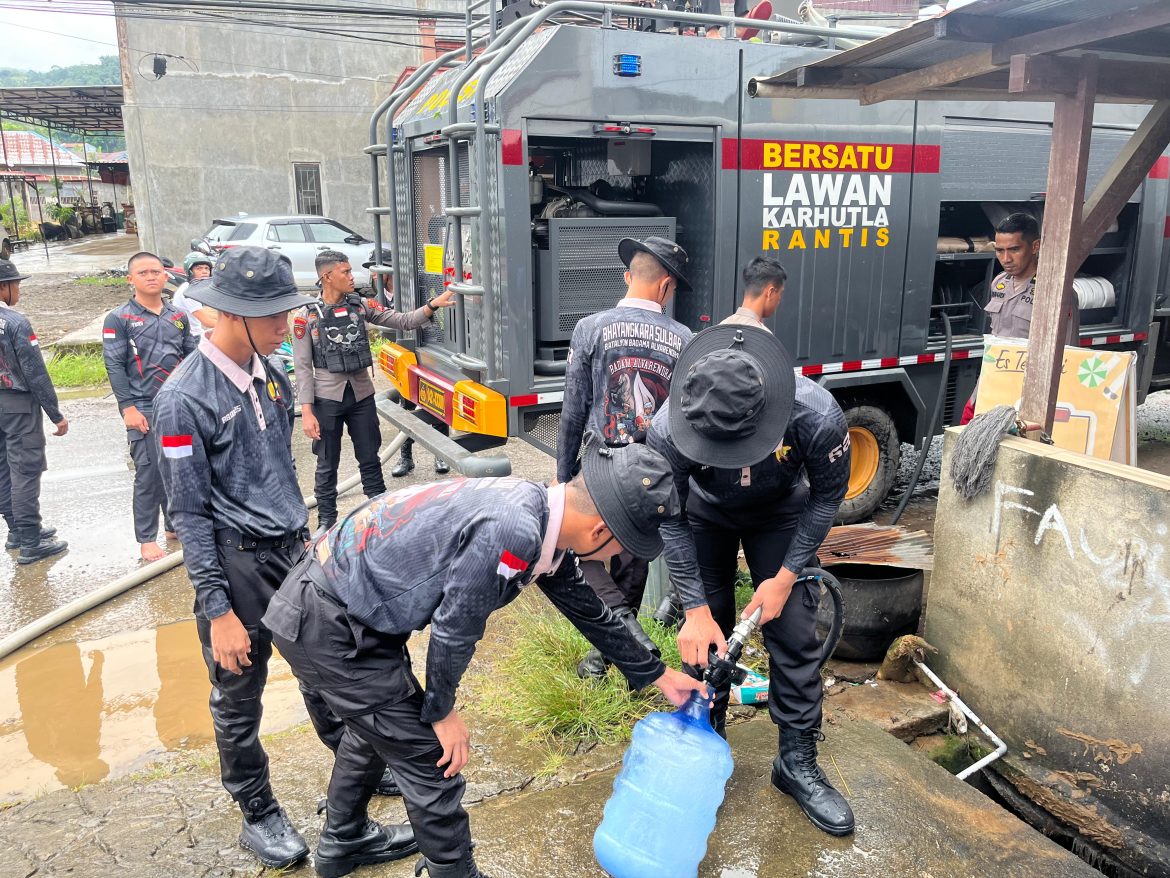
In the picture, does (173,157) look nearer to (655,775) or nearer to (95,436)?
(95,436)

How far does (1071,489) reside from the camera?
327cm

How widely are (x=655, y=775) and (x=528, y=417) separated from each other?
2805mm

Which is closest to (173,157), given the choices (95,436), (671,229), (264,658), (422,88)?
(95,436)

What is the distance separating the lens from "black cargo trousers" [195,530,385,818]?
9.14 ft

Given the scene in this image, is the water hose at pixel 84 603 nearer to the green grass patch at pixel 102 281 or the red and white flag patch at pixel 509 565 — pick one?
the red and white flag patch at pixel 509 565

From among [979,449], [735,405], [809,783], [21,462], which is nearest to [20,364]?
[21,462]

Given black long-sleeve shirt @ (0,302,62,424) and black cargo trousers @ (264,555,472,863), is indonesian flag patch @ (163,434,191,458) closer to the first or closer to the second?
black cargo trousers @ (264,555,472,863)

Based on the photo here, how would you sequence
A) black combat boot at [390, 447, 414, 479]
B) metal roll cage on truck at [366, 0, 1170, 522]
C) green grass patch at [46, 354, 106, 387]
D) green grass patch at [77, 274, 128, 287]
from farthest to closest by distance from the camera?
green grass patch at [77, 274, 128, 287] → green grass patch at [46, 354, 106, 387] → black combat boot at [390, 447, 414, 479] → metal roll cage on truck at [366, 0, 1170, 522]

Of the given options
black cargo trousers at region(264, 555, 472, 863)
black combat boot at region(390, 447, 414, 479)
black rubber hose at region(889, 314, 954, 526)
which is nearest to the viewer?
black cargo trousers at region(264, 555, 472, 863)

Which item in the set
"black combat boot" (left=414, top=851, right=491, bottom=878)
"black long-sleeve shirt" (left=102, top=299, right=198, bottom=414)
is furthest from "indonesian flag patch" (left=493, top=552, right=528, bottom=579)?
"black long-sleeve shirt" (left=102, top=299, right=198, bottom=414)

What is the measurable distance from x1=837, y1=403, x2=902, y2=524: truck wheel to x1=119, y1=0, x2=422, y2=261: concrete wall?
16422 mm

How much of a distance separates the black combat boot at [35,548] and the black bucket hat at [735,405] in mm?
4681

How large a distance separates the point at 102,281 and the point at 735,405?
67.8 feet

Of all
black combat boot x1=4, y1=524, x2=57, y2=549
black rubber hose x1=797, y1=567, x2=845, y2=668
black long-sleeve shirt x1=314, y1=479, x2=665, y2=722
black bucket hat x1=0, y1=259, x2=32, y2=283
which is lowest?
A: black combat boot x1=4, y1=524, x2=57, y2=549
